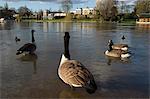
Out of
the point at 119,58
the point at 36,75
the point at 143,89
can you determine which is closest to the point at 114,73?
the point at 143,89

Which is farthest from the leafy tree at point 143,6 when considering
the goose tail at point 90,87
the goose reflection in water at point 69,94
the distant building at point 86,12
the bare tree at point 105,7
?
the goose tail at point 90,87

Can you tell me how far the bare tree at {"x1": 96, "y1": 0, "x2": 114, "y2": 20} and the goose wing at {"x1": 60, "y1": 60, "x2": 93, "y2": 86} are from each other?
94571 millimetres

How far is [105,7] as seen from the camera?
103m

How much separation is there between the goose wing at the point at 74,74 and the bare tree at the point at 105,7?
310ft

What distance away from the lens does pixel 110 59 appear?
45.0 feet

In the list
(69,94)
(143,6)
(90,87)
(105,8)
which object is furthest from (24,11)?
(90,87)

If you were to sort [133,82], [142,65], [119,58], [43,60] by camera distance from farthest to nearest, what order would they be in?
[119,58] < [43,60] < [142,65] < [133,82]

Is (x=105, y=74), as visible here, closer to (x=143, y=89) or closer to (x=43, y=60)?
(x=143, y=89)

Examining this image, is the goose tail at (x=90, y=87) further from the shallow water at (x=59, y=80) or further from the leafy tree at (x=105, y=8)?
the leafy tree at (x=105, y=8)

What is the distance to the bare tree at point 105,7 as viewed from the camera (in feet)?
333

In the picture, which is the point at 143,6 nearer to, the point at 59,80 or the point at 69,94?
the point at 59,80

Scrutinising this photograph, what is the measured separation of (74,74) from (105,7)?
320 ft

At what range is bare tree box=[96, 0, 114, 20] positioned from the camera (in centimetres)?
10141

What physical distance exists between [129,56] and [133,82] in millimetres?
5337
